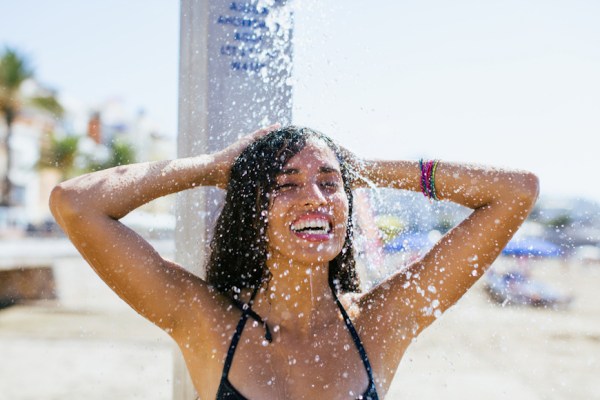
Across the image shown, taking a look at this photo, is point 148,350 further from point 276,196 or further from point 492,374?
point 276,196

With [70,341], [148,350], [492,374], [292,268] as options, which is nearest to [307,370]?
Result: [292,268]

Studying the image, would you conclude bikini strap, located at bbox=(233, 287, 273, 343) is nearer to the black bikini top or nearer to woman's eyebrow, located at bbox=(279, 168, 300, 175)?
the black bikini top

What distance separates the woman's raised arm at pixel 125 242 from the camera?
1.98 meters

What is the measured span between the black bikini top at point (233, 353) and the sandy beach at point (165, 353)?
3.95m

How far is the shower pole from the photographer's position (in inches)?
106

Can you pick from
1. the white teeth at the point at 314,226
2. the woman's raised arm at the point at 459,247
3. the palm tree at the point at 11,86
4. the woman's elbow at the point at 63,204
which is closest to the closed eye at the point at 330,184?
the white teeth at the point at 314,226

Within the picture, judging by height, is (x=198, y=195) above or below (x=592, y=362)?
above

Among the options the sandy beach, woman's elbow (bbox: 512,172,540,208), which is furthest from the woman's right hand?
the sandy beach

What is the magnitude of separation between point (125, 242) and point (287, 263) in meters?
0.52

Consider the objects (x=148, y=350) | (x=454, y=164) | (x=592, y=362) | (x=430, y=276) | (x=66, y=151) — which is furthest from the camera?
(x=66, y=151)

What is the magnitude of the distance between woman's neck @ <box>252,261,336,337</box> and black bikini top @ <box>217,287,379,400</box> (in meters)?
0.03

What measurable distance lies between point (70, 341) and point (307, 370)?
7278mm

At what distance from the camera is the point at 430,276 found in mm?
2170

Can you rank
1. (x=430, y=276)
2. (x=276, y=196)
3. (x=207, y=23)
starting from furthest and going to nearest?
(x=207, y=23)
(x=430, y=276)
(x=276, y=196)
